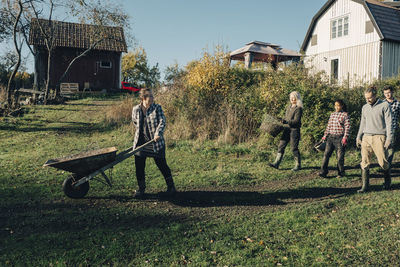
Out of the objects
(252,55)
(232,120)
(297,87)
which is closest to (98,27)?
(252,55)

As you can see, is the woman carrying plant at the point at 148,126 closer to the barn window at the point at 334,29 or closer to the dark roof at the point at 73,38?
the barn window at the point at 334,29

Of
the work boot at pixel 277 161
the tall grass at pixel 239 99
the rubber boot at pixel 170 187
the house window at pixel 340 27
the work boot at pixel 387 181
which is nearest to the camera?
the rubber boot at pixel 170 187

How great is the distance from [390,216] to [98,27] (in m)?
20.9

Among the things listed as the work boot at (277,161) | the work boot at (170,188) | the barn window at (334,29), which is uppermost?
the barn window at (334,29)

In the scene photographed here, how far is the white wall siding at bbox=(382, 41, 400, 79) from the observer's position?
20.1 m

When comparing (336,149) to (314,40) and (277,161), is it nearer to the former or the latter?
(277,161)

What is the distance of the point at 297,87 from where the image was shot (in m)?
10.5

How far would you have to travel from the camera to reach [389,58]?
20.3m

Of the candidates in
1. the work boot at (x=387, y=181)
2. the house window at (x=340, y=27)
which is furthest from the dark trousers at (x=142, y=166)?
the house window at (x=340, y=27)

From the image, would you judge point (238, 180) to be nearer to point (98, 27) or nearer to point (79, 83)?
Answer: point (98, 27)

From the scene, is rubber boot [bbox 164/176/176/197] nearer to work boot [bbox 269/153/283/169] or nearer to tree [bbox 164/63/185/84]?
work boot [bbox 269/153/283/169]

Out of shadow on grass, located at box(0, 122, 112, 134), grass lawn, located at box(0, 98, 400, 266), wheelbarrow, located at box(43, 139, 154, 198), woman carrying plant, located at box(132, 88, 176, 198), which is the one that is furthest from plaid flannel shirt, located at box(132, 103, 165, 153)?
shadow on grass, located at box(0, 122, 112, 134)

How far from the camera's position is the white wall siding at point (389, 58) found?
790 inches

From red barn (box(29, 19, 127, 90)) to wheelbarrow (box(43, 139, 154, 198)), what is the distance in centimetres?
2269
